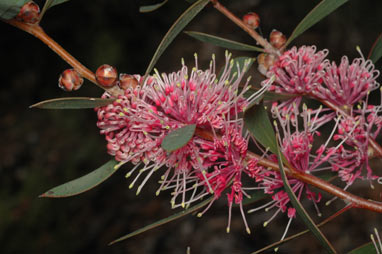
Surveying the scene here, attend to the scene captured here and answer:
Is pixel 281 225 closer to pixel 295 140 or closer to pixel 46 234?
pixel 46 234

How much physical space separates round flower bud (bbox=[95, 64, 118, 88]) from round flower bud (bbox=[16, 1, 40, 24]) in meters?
0.12

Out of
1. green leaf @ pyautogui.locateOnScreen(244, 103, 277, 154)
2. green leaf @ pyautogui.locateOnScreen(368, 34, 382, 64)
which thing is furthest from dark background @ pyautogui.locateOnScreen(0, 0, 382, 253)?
green leaf @ pyautogui.locateOnScreen(244, 103, 277, 154)

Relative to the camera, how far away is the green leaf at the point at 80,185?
0.66m

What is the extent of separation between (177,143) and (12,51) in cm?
328

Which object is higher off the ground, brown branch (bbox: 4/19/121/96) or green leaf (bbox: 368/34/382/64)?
brown branch (bbox: 4/19/121/96)

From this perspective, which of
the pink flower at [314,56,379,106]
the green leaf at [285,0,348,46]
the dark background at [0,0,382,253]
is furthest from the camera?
the dark background at [0,0,382,253]

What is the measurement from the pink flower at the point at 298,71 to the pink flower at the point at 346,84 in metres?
0.02

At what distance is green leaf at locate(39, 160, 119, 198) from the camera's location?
0.66 metres

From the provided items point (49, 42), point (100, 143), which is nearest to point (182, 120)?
point (49, 42)

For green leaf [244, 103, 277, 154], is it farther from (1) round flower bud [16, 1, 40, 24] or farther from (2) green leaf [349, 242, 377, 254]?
(1) round flower bud [16, 1, 40, 24]

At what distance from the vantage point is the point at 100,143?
3.14 metres

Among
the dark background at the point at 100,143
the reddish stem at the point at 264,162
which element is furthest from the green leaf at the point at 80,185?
the dark background at the point at 100,143

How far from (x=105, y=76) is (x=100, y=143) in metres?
2.56

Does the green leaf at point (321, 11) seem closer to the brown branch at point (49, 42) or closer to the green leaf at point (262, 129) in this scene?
the green leaf at point (262, 129)
